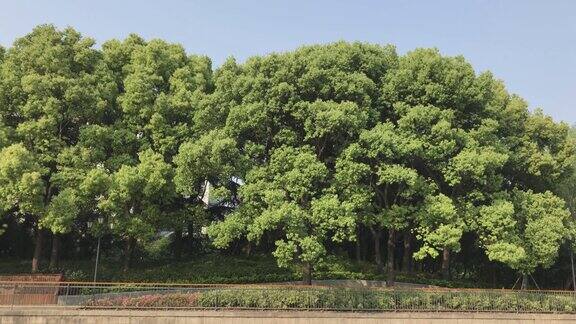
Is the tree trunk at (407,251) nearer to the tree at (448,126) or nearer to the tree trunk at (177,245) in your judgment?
the tree at (448,126)

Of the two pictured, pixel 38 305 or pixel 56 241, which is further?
pixel 56 241

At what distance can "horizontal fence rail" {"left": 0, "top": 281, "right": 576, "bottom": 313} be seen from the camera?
18.7 meters

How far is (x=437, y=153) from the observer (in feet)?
76.4

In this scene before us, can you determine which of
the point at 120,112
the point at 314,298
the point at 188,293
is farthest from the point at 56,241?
the point at 314,298

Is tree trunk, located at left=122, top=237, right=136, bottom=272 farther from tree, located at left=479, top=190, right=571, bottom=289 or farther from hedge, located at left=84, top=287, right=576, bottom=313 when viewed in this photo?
tree, located at left=479, top=190, right=571, bottom=289

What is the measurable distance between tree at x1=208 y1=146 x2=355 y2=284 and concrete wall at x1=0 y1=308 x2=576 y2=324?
268 cm

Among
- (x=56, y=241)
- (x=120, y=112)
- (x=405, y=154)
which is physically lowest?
(x=56, y=241)

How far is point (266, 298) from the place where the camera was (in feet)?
65.5

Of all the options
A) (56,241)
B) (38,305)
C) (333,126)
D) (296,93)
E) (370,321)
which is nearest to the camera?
(38,305)

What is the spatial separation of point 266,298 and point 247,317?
1.37m

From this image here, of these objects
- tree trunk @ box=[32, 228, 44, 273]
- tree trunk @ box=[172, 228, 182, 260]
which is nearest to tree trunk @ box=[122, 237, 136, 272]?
tree trunk @ box=[172, 228, 182, 260]

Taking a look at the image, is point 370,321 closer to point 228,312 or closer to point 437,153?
point 228,312

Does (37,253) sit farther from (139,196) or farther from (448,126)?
(448,126)

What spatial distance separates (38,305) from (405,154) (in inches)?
624
